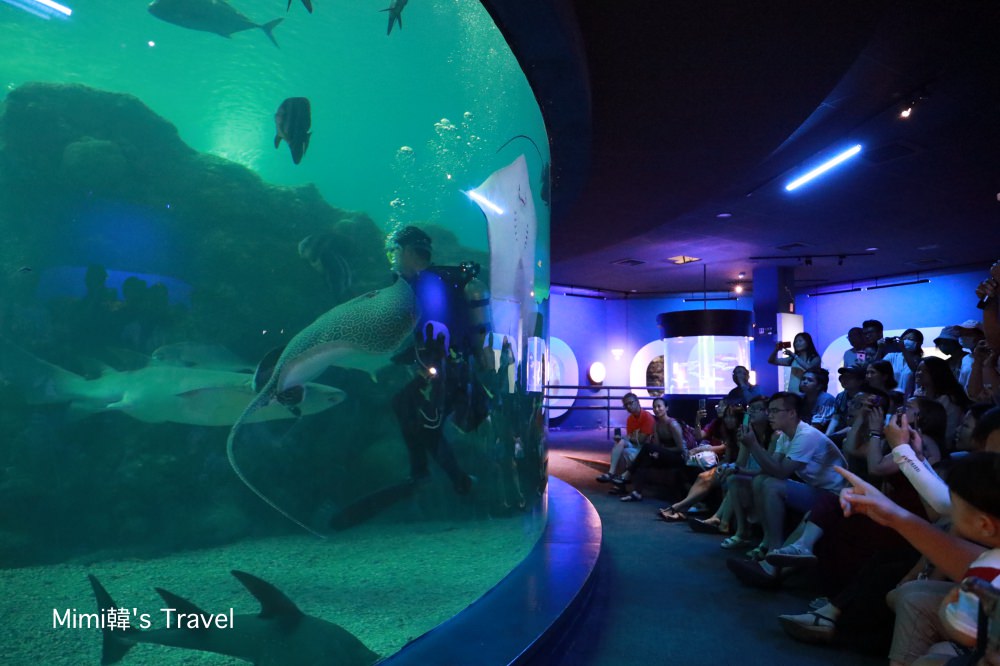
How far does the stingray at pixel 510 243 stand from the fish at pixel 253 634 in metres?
1.66

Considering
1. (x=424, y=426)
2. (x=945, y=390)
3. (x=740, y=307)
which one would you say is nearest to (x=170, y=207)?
(x=424, y=426)

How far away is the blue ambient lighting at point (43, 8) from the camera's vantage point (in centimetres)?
187

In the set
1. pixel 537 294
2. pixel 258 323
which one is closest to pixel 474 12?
pixel 537 294

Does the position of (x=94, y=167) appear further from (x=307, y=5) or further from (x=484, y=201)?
(x=484, y=201)

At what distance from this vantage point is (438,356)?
9.14 feet

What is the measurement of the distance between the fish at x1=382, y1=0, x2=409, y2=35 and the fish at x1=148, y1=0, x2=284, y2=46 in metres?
0.54

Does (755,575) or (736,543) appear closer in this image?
(755,575)

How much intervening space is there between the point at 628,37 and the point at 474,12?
4.34 feet

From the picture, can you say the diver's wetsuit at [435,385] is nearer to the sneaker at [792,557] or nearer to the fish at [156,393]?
the fish at [156,393]

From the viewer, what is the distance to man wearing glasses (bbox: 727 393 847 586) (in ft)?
12.8

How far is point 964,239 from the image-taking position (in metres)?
10.4

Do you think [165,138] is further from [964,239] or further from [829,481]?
[964,239]

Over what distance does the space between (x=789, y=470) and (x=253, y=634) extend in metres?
3.40

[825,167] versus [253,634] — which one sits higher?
[825,167]
